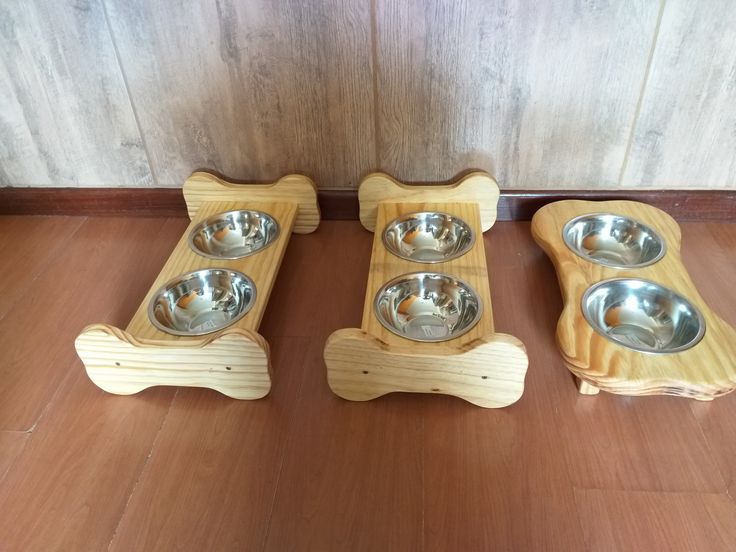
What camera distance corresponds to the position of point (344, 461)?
94 cm

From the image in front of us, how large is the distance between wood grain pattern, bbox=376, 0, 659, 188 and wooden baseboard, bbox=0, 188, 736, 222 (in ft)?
0.11

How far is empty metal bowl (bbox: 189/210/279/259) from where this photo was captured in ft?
4.41

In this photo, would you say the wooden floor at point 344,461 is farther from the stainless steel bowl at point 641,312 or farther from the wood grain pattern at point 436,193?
A: the wood grain pattern at point 436,193

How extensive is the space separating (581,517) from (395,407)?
0.33m

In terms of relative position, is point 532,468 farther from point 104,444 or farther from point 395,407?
point 104,444

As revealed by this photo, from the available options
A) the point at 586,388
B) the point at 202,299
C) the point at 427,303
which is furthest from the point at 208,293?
the point at 586,388

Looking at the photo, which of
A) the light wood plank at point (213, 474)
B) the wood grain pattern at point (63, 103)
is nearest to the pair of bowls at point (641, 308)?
the light wood plank at point (213, 474)

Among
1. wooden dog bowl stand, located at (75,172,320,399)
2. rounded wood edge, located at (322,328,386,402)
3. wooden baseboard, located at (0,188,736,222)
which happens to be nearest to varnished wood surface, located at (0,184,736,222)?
wooden baseboard, located at (0,188,736,222)

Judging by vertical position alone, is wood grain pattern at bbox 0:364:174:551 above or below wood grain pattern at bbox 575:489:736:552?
below

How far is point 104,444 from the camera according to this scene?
3.25 ft

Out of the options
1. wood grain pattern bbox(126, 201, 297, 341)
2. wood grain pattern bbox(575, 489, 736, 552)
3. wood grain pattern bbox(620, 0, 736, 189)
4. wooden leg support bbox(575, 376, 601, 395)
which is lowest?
wood grain pattern bbox(575, 489, 736, 552)

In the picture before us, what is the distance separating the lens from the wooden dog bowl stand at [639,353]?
3.05 feet

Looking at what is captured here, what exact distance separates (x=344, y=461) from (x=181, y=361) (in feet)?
1.06

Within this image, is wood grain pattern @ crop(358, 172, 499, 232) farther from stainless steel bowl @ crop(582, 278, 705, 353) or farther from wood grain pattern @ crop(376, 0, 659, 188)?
stainless steel bowl @ crop(582, 278, 705, 353)
